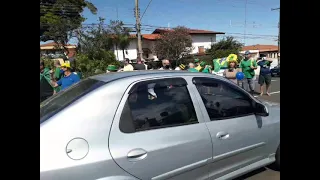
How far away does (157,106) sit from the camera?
104 inches

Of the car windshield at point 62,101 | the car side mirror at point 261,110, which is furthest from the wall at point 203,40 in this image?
the car windshield at point 62,101

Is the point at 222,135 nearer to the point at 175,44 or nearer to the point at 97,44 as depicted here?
the point at 97,44

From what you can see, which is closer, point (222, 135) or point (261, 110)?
point (222, 135)

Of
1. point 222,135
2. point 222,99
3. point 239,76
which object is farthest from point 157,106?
point 239,76

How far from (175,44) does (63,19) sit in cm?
1285

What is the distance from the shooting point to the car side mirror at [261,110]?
3.36m

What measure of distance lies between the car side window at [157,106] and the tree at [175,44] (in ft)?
108

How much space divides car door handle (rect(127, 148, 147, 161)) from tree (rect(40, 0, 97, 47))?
28157 mm

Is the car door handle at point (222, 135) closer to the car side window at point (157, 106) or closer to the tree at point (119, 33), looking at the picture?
the car side window at point (157, 106)

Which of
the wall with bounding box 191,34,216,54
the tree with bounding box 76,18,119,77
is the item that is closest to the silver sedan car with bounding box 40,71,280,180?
the tree with bounding box 76,18,119,77

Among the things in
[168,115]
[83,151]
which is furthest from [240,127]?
[83,151]

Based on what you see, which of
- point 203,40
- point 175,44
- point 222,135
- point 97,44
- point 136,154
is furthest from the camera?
point 203,40

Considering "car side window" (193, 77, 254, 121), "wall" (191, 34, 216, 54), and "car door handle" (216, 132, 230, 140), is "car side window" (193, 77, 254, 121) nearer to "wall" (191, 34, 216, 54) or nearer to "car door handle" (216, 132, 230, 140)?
"car door handle" (216, 132, 230, 140)
